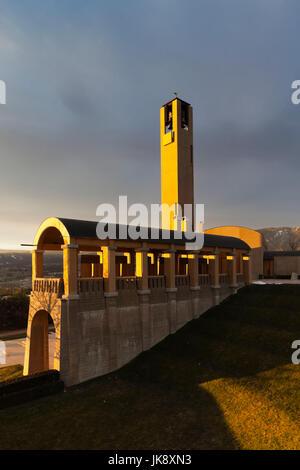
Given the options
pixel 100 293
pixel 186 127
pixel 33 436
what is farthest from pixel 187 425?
pixel 186 127

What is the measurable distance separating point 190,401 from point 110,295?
9.68 meters

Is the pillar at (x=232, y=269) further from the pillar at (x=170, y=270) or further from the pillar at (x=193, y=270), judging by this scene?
the pillar at (x=170, y=270)

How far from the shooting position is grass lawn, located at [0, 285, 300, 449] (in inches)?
575

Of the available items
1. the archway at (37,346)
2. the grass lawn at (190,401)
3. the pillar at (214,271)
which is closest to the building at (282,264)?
the pillar at (214,271)

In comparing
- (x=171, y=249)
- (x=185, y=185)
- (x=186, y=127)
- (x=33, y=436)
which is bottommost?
(x=33, y=436)

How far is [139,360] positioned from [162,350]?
2.28m

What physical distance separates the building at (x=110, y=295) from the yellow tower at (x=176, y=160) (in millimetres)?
7924

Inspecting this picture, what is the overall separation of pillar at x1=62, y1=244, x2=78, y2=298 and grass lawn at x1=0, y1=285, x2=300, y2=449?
6.97m

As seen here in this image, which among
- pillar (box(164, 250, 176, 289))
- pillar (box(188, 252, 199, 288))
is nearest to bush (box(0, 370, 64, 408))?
pillar (box(164, 250, 176, 289))

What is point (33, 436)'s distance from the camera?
609 inches

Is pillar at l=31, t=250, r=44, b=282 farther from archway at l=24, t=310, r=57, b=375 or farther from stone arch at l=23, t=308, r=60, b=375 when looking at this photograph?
archway at l=24, t=310, r=57, b=375

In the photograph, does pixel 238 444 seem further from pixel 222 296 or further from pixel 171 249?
pixel 222 296

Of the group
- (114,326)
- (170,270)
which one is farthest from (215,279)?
(114,326)

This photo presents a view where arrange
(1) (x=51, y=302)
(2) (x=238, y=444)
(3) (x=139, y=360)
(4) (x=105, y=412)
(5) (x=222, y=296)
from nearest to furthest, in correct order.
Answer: (2) (x=238, y=444)
(4) (x=105, y=412)
(1) (x=51, y=302)
(3) (x=139, y=360)
(5) (x=222, y=296)
